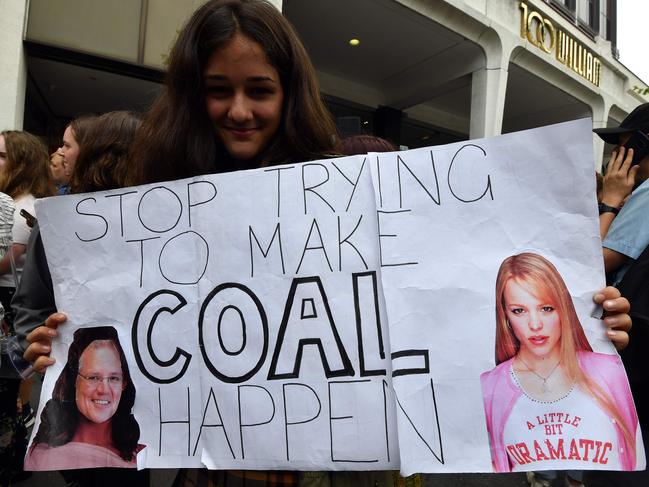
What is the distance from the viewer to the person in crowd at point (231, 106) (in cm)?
115

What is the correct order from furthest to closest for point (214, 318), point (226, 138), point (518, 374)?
1. point (226, 138)
2. point (214, 318)
3. point (518, 374)

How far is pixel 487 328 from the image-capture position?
3.22 feet

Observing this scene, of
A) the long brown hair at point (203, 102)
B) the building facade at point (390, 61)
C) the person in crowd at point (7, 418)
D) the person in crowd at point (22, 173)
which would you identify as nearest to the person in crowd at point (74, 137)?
the person in crowd at point (7, 418)

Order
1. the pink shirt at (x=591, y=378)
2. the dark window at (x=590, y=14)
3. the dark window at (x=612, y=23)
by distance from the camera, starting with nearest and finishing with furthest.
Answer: the pink shirt at (x=591, y=378), the dark window at (x=590, y=14), the dark window at (x=612, y=23)

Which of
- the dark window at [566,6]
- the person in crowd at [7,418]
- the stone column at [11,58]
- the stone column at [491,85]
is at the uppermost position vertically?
the dark window at [566,6]

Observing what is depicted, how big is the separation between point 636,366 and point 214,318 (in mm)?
1142

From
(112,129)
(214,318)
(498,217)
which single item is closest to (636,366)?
(498,217)

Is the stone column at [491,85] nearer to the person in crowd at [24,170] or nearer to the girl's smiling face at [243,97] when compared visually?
the person in crowd at [24,170]

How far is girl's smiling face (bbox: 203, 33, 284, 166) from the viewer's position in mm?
1143

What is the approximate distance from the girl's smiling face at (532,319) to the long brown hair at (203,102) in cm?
57

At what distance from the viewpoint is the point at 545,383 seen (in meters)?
0.96

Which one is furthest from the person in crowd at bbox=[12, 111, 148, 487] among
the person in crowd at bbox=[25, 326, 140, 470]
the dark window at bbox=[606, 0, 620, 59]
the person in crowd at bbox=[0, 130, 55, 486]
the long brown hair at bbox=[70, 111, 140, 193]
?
the dark window at bbox=[606, 0, 620, 59]

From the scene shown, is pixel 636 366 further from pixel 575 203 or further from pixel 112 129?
pixel 112 129

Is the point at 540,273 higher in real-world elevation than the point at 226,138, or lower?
lower
